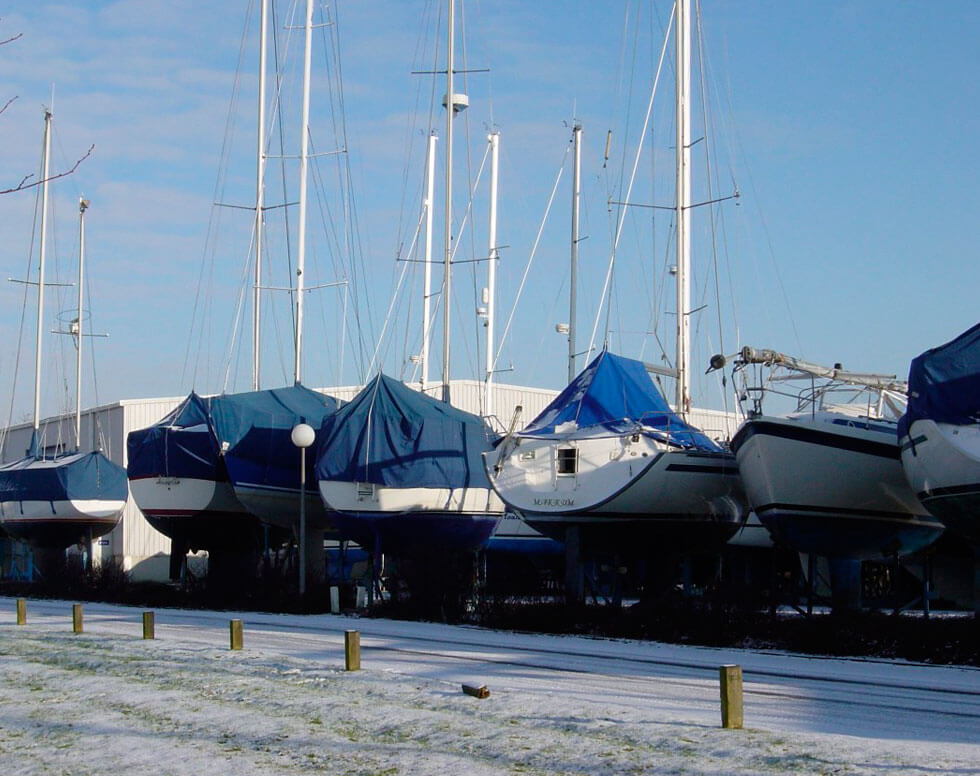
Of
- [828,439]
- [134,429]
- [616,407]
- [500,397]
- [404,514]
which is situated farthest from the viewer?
[500,397]

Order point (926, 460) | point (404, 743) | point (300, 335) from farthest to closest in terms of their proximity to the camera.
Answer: point (300, 335) → point (926, 460) → point (404, 743)

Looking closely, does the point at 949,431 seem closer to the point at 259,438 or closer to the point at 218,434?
the point at 259,438

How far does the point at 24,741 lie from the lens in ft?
39.5

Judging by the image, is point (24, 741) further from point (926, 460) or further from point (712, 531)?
point (712, 531)

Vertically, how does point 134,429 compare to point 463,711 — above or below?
above

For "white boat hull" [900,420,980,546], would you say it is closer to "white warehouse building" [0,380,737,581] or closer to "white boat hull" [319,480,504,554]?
"white boat hull" [319,480,504,554]

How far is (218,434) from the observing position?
35812 millimetres

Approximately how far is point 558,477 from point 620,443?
5.24 ft

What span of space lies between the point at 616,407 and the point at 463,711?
1768 centimetres

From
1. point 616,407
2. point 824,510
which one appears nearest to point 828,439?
point 824,510

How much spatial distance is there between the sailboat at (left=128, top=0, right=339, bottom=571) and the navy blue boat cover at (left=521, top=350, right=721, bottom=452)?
29.5 feet

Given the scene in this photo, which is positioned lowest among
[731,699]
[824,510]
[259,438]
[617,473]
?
[731,699]

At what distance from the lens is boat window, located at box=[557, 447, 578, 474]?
28672 mm

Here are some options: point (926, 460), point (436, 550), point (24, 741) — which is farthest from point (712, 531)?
point (24, 741)
